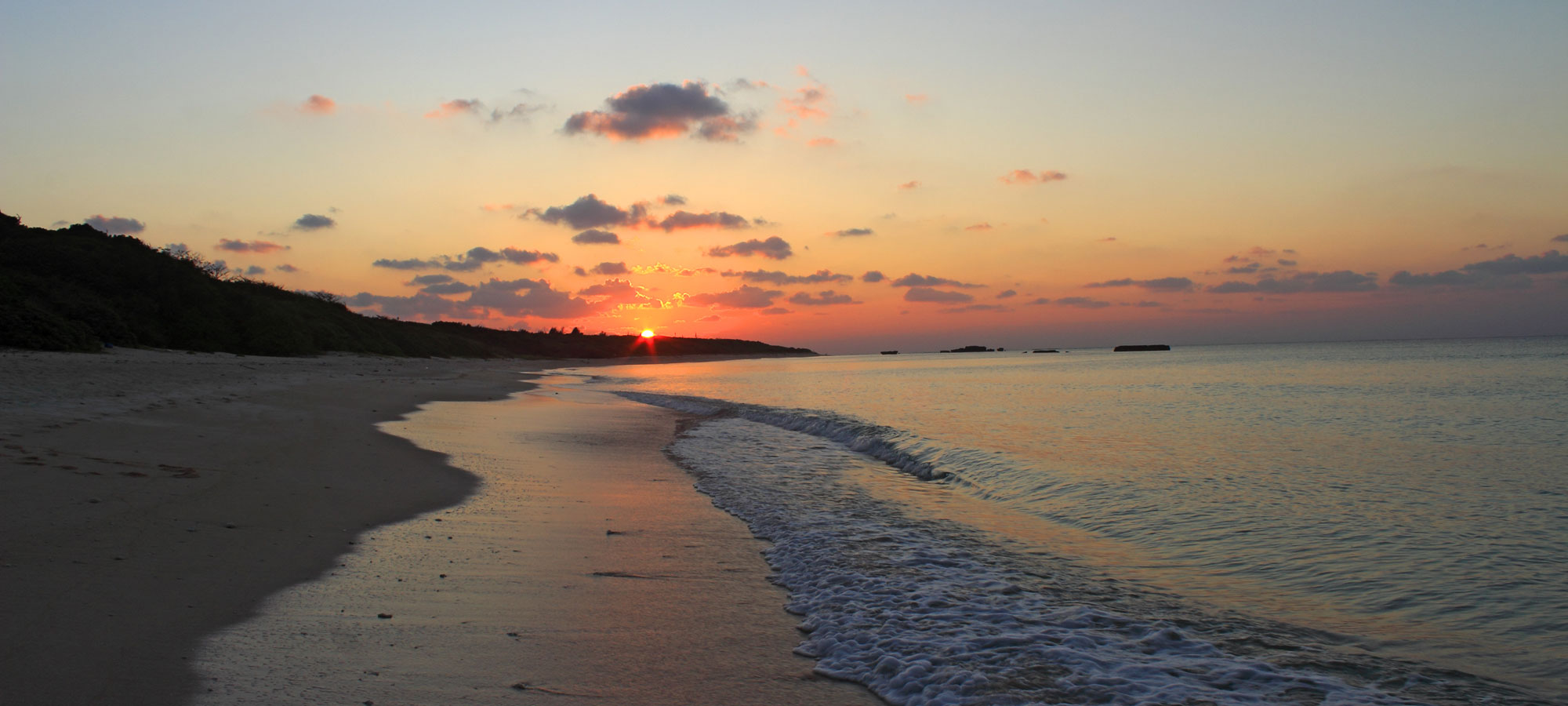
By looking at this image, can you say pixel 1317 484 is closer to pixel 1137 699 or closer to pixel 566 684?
pixel 1137 699

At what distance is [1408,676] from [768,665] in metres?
3.64

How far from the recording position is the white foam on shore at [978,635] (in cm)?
420

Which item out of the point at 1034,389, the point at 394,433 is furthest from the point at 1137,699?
the point at 1034,389

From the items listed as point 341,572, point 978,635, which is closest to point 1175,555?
point 978,635

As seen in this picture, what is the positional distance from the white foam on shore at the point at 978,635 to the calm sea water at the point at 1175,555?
0.02m

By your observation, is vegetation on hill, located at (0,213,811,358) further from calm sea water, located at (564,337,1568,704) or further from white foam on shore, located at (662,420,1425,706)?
white foam on shore, located at (662,420,1425,706)

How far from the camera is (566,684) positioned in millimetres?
3975

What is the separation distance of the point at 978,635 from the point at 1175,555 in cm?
323

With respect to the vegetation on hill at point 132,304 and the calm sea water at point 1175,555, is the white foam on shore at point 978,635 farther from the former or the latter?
the vegetation on hill at point 132,304

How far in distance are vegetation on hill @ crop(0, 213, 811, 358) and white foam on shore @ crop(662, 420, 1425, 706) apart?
89.8 feet

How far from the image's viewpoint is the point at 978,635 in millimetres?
5008

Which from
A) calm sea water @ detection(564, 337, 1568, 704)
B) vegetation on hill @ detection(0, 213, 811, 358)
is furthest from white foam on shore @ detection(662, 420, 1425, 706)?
vegetation on hill @ detection(0, 213, 811, 358)

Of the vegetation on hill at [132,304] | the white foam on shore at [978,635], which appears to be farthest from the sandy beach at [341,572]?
the vegetation on hill at [132,304]

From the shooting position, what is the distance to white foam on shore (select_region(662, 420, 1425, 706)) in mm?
4195
